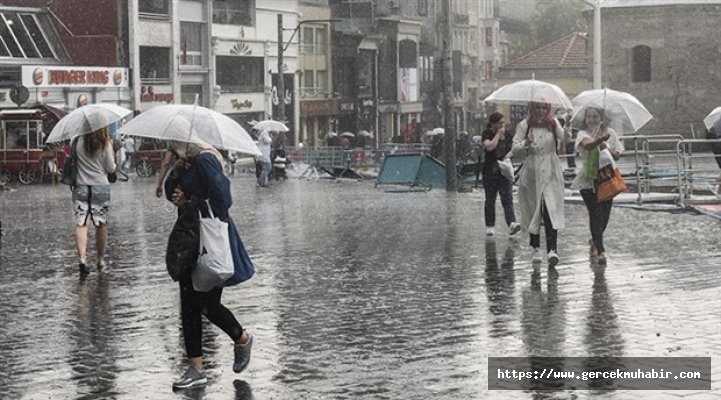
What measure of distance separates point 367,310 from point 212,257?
3267mm

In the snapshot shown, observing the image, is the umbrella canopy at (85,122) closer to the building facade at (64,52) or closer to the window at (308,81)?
the building facade at (64,52)

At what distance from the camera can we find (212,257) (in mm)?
8883

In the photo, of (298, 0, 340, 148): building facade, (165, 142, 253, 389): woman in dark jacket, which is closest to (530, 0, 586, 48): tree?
(298, 0, 340, 148): building facade

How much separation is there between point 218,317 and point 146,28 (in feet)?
181

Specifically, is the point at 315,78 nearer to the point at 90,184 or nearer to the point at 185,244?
the point at 90,184

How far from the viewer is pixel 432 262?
15781 mm

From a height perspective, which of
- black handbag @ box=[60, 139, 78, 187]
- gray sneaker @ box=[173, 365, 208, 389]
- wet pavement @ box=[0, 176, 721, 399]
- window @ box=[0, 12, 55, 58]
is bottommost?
wet pavement @ box=[0, 176, 721, 399]

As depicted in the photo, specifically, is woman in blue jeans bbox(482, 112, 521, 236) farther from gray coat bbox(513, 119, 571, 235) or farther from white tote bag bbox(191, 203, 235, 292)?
white tote bag bbox(191, 203, 235, 292)

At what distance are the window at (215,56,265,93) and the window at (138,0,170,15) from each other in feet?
15.9

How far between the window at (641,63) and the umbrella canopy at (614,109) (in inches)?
2071

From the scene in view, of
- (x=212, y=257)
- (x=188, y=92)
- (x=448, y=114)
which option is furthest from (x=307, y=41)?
(x=212, y=257)

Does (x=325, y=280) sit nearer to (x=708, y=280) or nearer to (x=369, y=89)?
(x=708, y=280)

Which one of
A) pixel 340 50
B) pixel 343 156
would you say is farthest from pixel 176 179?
pixel 340 50

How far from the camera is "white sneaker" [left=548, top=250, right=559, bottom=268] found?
14.6 metres
